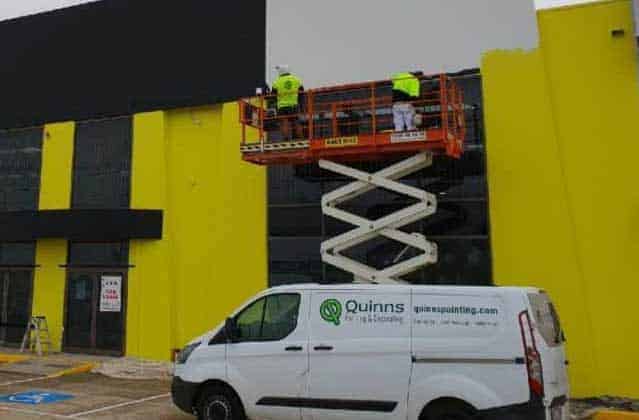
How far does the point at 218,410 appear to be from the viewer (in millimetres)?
8000

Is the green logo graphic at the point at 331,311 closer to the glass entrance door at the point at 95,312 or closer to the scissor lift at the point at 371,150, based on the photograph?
the scissor lift at the point at 371,150

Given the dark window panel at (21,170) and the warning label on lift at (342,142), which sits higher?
the dark window panel at (21,170)

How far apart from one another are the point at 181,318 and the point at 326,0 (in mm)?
8221

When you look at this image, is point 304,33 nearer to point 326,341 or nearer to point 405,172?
point 405,172

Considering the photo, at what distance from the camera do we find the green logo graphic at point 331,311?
7.71m

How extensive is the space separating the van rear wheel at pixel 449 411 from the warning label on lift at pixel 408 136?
4.82 meters

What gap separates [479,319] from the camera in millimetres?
6996

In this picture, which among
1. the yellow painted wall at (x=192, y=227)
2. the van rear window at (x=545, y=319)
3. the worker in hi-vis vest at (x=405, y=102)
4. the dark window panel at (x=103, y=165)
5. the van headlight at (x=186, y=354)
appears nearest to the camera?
the van rear window at (x=545, y=319)

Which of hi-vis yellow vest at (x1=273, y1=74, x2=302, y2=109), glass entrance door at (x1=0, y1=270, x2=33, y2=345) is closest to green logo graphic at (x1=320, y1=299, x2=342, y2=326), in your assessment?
hi-vis yellow vest at (x1=273, y1=74, x2=302, y2=109)

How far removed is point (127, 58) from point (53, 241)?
5.26 m

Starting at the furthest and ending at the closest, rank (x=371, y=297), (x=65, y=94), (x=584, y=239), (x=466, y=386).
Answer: (x=65, y=94) < (x=584, y=239) < (x=371, y=297) < (x=466, y=386)

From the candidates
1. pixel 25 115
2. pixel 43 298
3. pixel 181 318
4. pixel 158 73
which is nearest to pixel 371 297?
pixel 181 318

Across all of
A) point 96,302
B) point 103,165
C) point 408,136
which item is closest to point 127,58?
point 103,165

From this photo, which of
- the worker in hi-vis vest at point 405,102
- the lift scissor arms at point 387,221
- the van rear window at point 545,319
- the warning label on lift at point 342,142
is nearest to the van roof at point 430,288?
the van rear window at point 545,319
